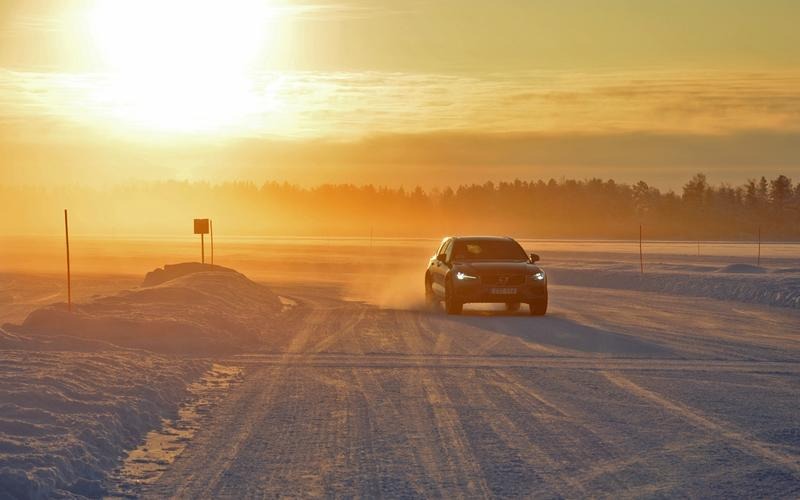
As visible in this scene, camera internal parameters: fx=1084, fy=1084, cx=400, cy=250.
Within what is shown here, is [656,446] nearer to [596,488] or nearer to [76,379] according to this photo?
[596,488]

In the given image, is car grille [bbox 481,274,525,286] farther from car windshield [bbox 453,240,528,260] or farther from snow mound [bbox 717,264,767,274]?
snow mound [bbox 717,264,767,274]

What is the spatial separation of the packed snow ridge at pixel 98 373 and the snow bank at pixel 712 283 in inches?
518

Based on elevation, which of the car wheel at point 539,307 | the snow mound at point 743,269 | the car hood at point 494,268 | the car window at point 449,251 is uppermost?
the car window at point 449,251

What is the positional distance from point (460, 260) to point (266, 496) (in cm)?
1678

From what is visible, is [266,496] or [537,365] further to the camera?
[537,365]

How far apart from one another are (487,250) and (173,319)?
8121mm

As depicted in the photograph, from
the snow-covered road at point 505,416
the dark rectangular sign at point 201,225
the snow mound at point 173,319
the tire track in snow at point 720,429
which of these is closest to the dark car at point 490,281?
the snow-covered road at point 505,416

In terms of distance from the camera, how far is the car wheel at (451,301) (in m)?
23.1

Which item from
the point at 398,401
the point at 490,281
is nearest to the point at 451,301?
the point at 490,281

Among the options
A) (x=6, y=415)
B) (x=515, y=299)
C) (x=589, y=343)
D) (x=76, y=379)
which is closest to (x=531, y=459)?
(x=6, y=415)

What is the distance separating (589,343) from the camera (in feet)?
58.0

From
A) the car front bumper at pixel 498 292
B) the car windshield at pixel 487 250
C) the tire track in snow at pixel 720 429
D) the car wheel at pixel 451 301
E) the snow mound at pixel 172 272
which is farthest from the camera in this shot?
the snow mound at pixel 172 272

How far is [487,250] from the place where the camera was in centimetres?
2450

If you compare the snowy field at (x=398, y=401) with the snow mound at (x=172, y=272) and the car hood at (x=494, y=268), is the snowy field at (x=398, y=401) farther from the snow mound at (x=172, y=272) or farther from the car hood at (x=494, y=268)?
the snow mound at (x=172, y=272)
